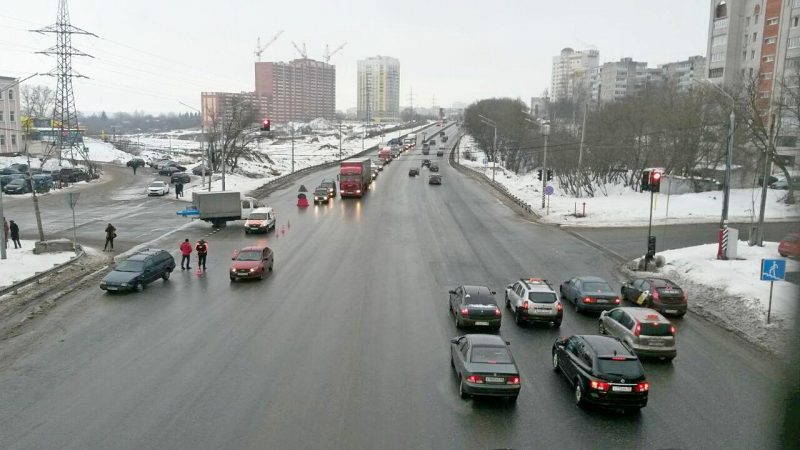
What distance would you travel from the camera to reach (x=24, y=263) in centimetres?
2802

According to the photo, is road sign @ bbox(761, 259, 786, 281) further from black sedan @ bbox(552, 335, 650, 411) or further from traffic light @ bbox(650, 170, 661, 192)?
traffic light @ bbox(650, 170, 661, 192)

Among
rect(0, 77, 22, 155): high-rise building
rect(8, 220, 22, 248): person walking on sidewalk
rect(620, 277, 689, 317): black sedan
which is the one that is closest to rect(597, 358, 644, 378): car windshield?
rect(620, 277, 689, 317): black sedan

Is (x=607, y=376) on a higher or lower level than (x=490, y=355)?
lower

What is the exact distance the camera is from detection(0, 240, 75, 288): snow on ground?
25453mm

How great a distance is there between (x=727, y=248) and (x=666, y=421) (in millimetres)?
18446

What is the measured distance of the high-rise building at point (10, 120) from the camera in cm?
9212

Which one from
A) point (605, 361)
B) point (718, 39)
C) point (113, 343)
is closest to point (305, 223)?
point (113, 343)

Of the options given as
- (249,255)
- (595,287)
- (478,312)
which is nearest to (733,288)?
(595,287)

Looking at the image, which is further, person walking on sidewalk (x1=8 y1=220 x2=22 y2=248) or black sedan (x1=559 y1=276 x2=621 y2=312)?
person walking on sidewalk (x1=8 y1=220 x2=22 y2=248)

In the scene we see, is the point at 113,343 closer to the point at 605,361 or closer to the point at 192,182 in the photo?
the point at 605,361

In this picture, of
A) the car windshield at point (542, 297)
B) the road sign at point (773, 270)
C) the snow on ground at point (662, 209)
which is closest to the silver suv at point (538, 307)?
the car windshield at point (542, 297)

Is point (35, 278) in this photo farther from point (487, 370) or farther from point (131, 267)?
point (487, 370)

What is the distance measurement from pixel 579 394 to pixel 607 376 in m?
0.85

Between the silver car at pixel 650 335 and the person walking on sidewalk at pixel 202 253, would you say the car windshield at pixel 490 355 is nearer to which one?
the silver car at pixel 650 335
